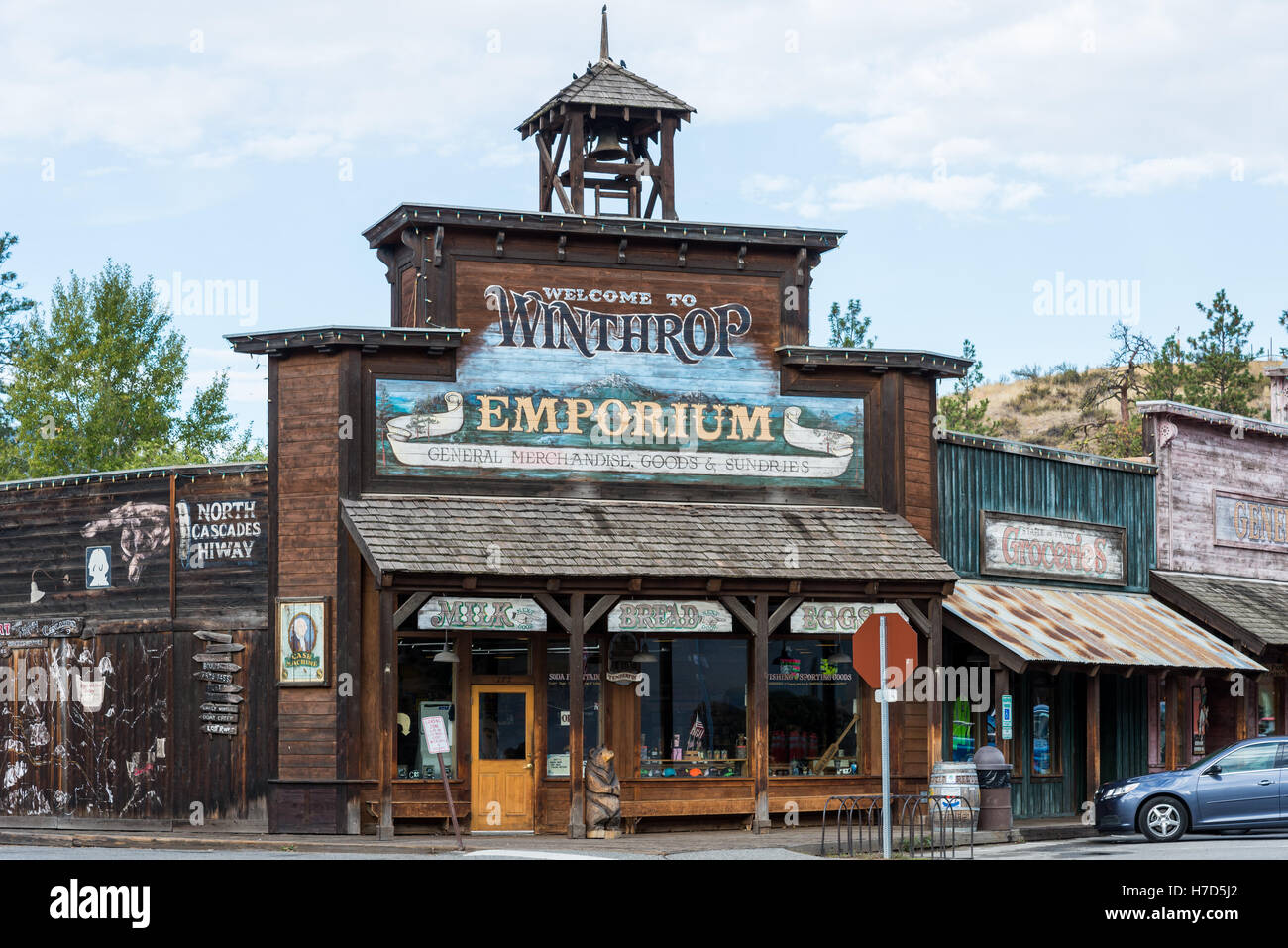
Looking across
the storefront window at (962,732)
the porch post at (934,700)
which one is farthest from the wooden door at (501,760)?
the storefront window at (962,732)

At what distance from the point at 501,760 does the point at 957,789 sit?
6443 millimetres

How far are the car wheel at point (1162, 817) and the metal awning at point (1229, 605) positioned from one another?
9.23 meters

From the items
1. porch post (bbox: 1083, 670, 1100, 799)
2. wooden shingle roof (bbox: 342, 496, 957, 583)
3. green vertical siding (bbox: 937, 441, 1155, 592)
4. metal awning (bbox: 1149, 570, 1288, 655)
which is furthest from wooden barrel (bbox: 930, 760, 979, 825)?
metal awning (bbox: 1149, 570, 1288, 655)

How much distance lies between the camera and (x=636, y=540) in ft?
79.2

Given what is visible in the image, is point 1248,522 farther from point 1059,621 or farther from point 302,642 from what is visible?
point 302,642

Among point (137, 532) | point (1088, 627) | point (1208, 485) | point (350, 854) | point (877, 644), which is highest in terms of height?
point (1208, 485)

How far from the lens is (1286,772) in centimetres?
2162

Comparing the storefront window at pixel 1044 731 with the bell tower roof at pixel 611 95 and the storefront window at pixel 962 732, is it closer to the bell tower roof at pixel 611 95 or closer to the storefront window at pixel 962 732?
the storefront window at pixel 962 732

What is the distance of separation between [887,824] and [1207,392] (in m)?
42.9

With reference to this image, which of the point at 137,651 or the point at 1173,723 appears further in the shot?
the point at 1173,723

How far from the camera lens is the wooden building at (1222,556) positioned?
102 ft

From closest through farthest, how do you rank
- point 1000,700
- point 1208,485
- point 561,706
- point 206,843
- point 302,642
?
point 206,843, point 302,642, point 561,706, point 1000,700, point 1208,485

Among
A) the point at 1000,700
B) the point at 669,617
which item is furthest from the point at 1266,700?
the point at 669,617

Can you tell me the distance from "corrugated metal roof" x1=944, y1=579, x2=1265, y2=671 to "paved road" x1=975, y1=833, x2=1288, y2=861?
338 centimetres
